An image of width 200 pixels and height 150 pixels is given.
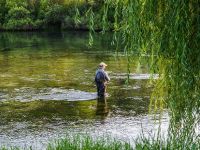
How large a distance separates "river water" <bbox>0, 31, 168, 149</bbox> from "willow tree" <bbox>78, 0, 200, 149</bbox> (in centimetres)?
39

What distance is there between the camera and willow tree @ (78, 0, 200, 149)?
755 centimetres

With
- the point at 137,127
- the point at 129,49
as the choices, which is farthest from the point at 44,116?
the point at 129,49

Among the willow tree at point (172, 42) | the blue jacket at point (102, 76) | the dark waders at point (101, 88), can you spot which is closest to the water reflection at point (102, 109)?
the dark waders at point (101, 88)

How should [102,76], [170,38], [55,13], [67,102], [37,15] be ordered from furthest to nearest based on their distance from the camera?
[37,15], [55,13], [67,102], [102,76], [170,38]

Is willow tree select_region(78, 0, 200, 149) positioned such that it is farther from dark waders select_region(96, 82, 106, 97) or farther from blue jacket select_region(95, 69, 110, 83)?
dark waders select_region(96, 82, 106, 97)

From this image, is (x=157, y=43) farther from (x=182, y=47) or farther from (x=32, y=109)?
(x=32, y=109)

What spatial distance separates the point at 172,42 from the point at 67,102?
15.8 metres

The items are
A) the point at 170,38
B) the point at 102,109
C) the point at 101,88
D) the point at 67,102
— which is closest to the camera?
the point at 170,38

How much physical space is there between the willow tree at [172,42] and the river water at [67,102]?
39cm

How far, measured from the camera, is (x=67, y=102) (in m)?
23.1

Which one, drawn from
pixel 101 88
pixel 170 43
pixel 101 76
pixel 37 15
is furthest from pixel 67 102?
pixel 37 15

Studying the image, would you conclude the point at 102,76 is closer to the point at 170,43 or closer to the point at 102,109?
the point at 102,109

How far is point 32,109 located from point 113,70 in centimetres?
1282

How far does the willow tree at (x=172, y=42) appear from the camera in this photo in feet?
24.8
